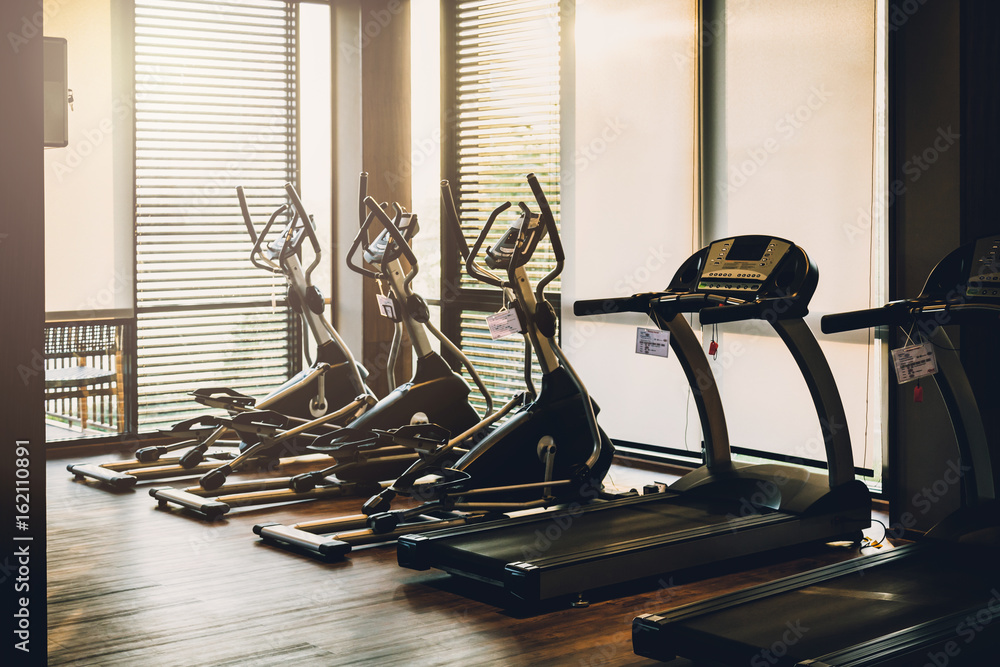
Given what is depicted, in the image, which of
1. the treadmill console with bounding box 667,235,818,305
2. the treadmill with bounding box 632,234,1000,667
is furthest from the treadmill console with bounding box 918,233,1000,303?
the treadmill console with bounding box 667,235,818,305

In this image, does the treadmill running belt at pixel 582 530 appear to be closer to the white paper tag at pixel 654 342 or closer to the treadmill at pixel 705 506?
the treadmill at pixel 705 506

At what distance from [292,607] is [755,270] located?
2.18 m

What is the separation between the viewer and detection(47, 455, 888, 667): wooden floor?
3.08m

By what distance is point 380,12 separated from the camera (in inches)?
273

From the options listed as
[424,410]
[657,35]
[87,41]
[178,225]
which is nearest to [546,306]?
[424,410]

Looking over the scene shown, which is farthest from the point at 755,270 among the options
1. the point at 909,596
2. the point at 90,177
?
the point at 90,177

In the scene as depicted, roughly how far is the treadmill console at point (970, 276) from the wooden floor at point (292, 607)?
3.77ft

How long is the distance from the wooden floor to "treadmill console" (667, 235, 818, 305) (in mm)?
1070

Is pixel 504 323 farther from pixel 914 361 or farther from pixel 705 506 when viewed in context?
pixel 914 361

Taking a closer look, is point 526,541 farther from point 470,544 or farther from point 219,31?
point 219,31

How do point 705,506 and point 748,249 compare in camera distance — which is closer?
point 748,249

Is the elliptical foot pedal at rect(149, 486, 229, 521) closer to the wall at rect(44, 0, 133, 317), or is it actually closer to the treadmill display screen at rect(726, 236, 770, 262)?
the wall at rect(44, 0, 133, 317)

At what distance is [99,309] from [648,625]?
15.5 feet

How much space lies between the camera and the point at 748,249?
13.6ft
